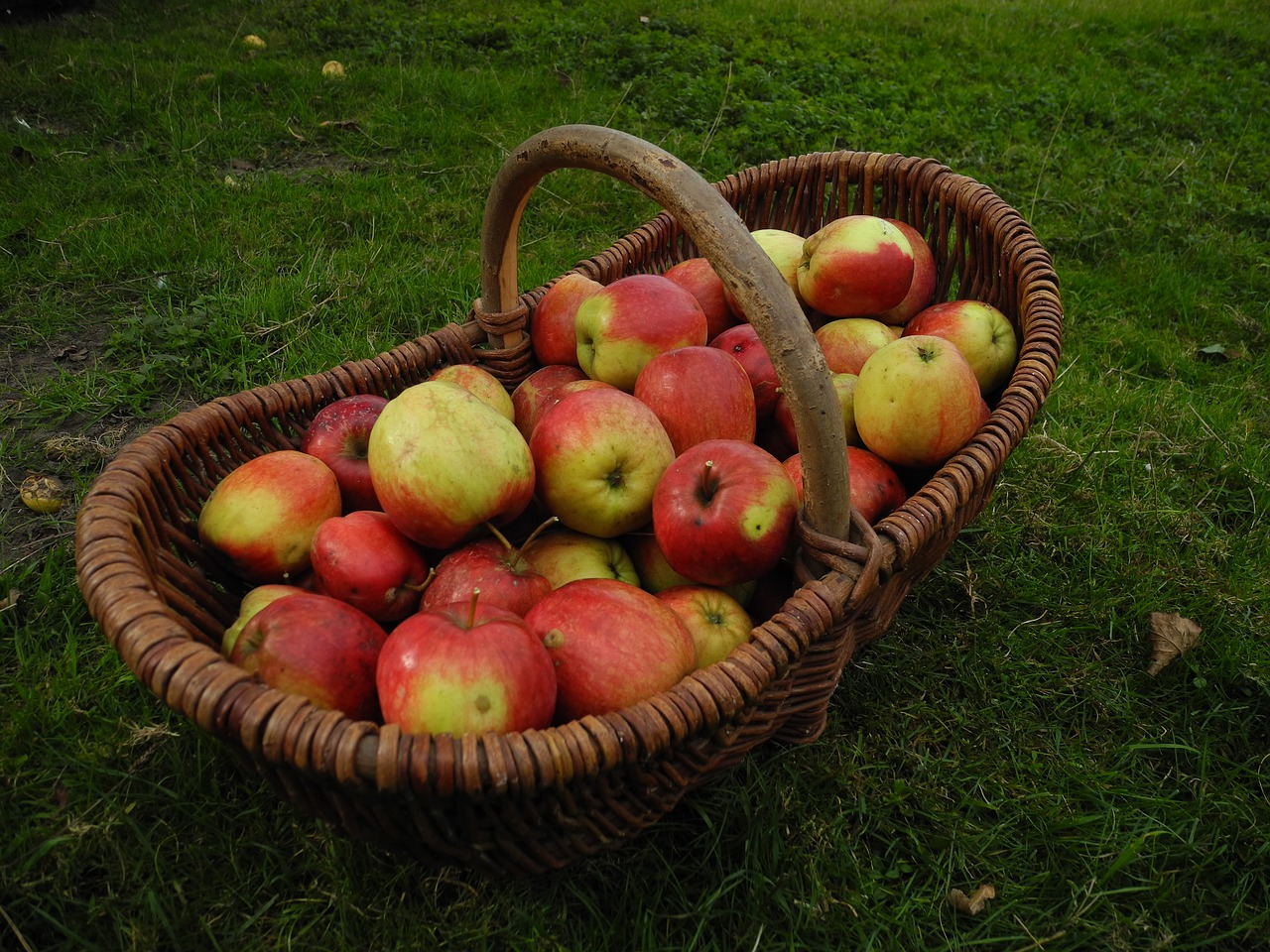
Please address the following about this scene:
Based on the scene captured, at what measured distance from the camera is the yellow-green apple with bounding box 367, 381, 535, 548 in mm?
1771

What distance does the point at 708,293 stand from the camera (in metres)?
→ 2.62

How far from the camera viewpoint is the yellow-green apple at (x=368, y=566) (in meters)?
1.79

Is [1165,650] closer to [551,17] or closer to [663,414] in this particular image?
[663,414]

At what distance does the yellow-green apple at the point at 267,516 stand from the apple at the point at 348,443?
101 mm

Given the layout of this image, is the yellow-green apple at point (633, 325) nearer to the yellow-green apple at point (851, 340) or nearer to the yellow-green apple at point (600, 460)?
the yellow-green apple at point (600, 460)

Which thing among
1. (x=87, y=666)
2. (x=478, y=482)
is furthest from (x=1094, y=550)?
(x=87, y=666)

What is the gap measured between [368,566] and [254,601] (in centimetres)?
25

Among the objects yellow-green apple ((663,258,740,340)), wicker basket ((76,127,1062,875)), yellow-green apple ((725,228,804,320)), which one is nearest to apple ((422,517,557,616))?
wicker basket ((76,127,1062,875))

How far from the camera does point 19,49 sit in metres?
5.70

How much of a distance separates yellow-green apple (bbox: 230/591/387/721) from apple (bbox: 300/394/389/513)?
50 cm

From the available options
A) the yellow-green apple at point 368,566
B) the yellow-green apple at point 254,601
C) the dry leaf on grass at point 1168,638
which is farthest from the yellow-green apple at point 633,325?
the dry leaf on grass at point 1168,638

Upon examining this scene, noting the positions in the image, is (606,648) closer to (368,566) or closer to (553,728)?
(553,728)

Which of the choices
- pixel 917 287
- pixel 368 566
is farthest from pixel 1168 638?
pixel 368 566

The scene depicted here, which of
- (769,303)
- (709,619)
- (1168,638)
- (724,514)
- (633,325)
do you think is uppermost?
(769,303)
